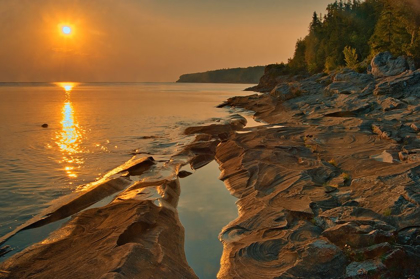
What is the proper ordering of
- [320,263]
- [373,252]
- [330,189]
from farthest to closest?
[330,189], [320,263], [373,252]

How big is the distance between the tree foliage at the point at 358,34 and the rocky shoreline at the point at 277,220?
48176mm

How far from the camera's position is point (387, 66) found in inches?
1731

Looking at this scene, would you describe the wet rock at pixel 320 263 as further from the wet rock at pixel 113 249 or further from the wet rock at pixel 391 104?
the wet rock at pixel 391 104

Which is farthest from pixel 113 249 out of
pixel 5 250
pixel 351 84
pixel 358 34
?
pixel 358 34

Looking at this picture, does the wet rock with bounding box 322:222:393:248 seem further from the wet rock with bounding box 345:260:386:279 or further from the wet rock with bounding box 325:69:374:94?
the wet rock with bounding box 325:69:374:94

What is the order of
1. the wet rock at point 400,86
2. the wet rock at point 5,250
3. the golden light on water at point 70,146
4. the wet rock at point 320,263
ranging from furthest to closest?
the wet rock at point 400,86, the golden light on water at point 70,146, the wet rock at point 5,250, the wet rock at point 320,263

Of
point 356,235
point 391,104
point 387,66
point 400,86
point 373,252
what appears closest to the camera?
point 373,252

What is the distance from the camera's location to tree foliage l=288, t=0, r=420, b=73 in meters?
58.3

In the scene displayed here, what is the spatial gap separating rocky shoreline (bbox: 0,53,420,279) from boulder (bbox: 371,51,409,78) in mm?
28397

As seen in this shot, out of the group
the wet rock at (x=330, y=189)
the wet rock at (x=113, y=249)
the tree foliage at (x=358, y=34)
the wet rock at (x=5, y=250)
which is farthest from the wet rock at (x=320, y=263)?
the tree foliage at (x=358, y=34)

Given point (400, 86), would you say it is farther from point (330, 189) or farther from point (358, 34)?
point (358, 34)

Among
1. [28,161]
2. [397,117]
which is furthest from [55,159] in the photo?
[397,117]

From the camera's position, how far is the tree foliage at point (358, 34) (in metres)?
58.3

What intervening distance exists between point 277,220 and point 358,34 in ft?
340
